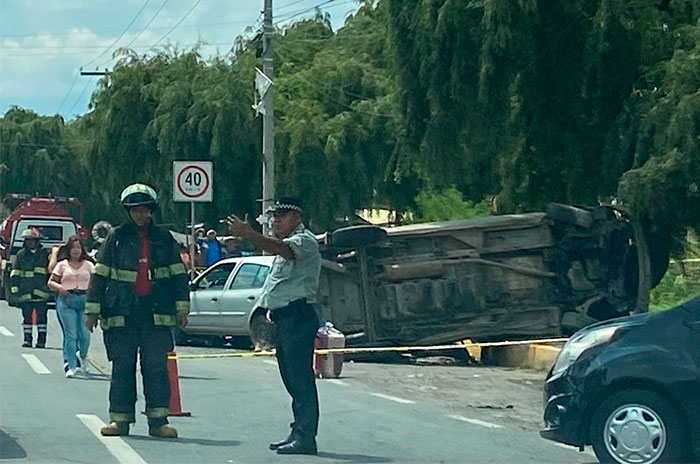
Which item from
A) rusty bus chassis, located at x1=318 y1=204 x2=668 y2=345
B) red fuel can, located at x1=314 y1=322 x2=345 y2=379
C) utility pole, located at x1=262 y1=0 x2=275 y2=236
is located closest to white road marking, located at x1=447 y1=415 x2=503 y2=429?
red fuel can, located at x1=314 y1=322 x2=345 y2=379

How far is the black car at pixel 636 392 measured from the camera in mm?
8469

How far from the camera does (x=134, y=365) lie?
10172mm

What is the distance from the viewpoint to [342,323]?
18109 millimetres

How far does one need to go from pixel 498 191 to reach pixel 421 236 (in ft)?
17.1

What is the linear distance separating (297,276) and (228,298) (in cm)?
1091

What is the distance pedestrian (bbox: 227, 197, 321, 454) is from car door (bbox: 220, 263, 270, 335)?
10.4 metres

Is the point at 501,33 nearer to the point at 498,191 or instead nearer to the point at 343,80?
the point at 498,191

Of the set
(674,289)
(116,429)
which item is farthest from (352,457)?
(674,289)

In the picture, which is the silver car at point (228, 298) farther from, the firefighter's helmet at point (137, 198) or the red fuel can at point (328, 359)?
the firefighter's helmet at point (137, 198)

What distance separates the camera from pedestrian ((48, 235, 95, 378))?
613 inches

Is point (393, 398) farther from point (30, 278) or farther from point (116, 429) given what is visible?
point (30, 278)

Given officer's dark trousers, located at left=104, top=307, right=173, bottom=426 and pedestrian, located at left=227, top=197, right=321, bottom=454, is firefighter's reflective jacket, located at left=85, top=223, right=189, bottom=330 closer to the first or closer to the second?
officer's dark trousers, located at left=104, top=307, right=173, bottom=426

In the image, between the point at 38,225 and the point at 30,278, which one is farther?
the point at 38,225

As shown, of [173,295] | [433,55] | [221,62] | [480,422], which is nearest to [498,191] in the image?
[433,55]
